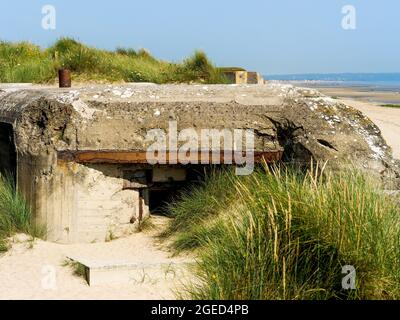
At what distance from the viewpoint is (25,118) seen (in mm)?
6441

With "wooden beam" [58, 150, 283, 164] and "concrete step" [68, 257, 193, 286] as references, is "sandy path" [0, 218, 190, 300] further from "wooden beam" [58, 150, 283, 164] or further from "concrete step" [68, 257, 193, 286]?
"wooden beam" [58, 150, 283, 164]

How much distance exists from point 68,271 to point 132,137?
138 centimetres

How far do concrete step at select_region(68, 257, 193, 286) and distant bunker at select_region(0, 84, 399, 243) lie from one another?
3.73 ft

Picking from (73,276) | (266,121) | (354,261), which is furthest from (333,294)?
(266,121)

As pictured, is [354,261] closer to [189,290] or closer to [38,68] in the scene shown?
[189,290]

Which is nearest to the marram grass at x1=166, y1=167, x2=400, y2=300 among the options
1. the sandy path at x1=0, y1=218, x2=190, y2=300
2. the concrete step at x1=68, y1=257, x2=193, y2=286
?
the sandy path at x1=0, y1=218, x2=190, y2=300

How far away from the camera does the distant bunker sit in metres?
6.24

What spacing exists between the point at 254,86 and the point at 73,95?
162cm

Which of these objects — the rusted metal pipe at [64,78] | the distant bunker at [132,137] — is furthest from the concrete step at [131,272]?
the rusted metal pipe at [64,78]

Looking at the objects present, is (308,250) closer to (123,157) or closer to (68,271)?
(68,271)

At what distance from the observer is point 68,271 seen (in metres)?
5.43

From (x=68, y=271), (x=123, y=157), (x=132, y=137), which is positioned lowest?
(x=68, y=271)

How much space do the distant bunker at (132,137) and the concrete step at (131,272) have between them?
3.73 feet

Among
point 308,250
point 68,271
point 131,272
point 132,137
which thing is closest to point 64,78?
point 132,137
